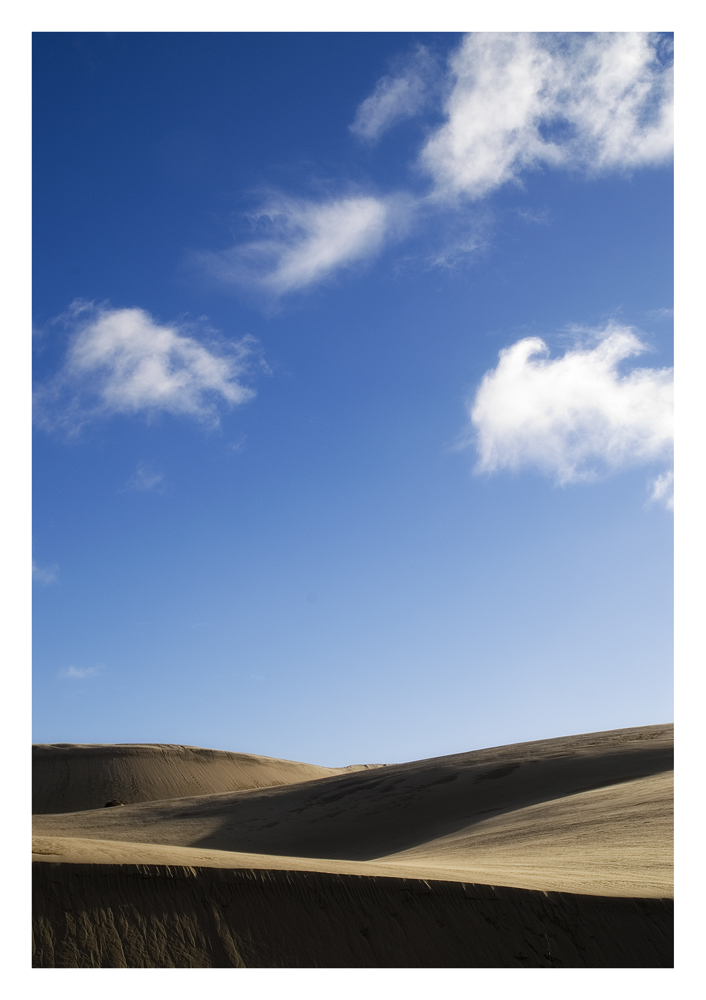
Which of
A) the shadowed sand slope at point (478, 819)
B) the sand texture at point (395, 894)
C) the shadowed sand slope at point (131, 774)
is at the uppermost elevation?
A: the sand texture at point (395, 894)

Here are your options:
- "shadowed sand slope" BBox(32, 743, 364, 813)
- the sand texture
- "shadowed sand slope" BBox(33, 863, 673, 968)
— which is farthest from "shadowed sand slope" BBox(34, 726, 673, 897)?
"shadowed sand slope" BBox(32, 743, 364, 813)

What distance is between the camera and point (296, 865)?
820cm

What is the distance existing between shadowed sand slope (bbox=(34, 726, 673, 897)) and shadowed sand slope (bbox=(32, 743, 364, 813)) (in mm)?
22218

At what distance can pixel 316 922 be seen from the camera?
23.3 feet

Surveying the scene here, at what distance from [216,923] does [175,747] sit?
56285 millimetres

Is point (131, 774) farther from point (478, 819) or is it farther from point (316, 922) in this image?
point (316, 922)

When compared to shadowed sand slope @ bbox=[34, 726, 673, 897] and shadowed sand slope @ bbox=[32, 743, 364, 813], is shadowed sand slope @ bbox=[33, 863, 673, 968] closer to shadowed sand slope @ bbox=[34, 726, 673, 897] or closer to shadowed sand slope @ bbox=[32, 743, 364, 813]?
shadowed sand slope @ bbox=[34, 726, 673, 897]

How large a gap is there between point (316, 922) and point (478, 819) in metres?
12.8

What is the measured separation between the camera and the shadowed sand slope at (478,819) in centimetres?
1022

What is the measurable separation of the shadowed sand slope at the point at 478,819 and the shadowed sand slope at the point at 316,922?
510 mm

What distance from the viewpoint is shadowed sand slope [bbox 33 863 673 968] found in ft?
21.0

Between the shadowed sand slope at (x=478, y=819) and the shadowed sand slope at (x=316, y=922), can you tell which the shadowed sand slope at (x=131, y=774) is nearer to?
the shadowed sand slope at (x=478, y=819)

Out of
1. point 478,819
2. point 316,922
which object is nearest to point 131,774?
point 478,819

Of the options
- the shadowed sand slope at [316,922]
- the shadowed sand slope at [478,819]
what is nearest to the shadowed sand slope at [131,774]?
the shadowed sand slope at [478,819]
